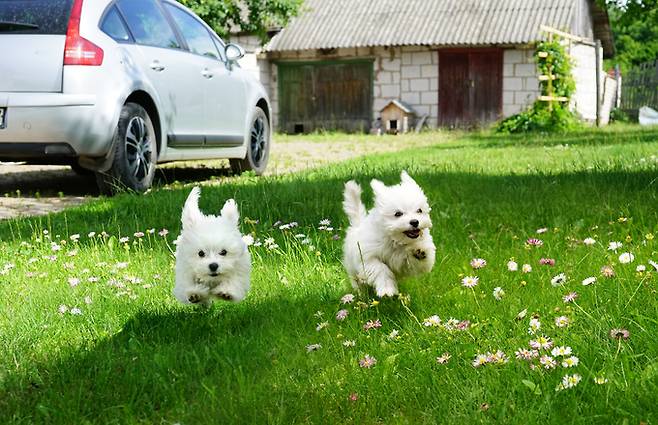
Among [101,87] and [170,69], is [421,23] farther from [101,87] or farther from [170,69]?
[101,87]

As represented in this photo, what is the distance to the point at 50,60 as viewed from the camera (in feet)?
24.2

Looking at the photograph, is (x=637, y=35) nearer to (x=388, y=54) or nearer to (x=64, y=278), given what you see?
(x=388, y=54)

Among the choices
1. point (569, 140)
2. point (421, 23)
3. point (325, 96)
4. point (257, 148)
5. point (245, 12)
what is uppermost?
point (245, 12)

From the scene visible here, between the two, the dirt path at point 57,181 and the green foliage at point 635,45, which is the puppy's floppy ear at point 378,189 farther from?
the green foliage at point 635,45

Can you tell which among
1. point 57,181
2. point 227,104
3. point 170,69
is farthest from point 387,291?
point 57,181

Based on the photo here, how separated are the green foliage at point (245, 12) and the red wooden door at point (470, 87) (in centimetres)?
592

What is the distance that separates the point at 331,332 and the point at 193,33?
6819 millimetres

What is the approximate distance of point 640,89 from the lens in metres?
33.4

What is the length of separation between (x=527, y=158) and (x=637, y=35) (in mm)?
48377

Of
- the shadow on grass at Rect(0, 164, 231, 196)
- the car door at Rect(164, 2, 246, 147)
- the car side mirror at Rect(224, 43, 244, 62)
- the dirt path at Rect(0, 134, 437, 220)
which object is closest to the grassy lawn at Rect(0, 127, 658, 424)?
the dirt path at Rect(0, 134, 437, 220)

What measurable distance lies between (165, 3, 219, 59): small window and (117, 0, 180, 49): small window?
0.24 metres

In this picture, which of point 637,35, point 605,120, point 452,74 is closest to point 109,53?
point 452,74

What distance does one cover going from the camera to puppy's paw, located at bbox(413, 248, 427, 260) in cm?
366

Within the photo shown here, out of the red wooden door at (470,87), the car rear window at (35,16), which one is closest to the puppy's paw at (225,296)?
the car rear window at (35,16)
